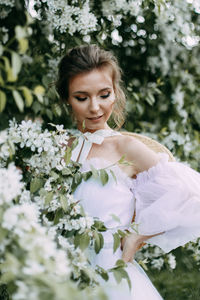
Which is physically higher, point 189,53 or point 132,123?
point 189,53

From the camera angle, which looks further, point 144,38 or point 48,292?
point 144,38

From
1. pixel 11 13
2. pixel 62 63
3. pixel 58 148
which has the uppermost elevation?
pixel 11 13

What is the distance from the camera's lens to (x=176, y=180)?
1.78m

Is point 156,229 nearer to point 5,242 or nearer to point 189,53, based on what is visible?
point 5,242

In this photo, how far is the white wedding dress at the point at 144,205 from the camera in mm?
1745

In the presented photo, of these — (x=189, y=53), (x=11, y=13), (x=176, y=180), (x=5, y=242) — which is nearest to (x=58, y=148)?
(x=176, y=180)

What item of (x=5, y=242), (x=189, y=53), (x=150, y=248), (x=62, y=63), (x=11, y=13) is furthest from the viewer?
(x=189, y=53)

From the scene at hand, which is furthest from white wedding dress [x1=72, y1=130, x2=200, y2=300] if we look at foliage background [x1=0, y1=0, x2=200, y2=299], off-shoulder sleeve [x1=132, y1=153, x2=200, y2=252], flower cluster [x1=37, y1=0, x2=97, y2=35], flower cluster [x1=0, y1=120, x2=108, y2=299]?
flower cluster [x1=37, y1=0, x2=97, y2=35]

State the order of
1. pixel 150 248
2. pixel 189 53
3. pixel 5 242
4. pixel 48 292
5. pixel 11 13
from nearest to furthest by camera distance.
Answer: pixel 48 292 < pixel 5 242 < pixel 11 13 < pixel 150 248 < pixel 189 53

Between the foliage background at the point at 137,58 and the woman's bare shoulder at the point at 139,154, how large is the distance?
20.4 inches

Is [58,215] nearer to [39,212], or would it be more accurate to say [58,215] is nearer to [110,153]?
[39,212]

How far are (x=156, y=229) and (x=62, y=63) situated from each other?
3.12 feet

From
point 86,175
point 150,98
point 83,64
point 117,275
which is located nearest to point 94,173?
point 86,175

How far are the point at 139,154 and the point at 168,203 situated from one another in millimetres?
260
